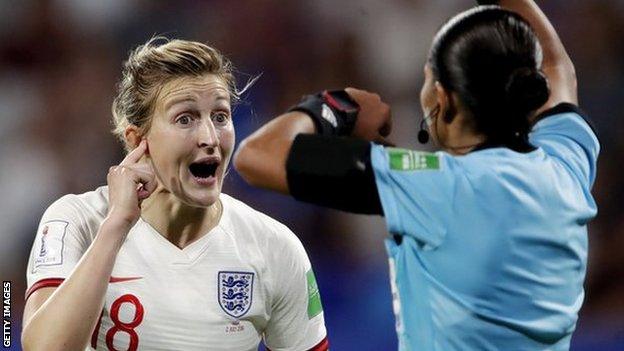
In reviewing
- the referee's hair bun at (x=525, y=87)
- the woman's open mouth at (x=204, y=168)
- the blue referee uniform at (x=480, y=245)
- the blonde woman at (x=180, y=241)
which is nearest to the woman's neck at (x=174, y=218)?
the blonde woman at (x=180, y=241)

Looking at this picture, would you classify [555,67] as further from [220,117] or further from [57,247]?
[57,247]

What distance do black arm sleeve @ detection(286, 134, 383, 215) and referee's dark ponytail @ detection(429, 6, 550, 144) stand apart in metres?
0.24

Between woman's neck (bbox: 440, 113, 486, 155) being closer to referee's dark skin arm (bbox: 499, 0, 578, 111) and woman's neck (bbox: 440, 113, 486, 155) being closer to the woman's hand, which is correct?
referee's dark skin arm (bbox: 499, 0, 578, 111)

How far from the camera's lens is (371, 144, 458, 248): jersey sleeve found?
2.01 meters

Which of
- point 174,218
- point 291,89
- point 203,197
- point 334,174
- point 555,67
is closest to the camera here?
point 334,174

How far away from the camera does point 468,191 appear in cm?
201

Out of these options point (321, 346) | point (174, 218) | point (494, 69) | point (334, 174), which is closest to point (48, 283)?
point (174, 218)

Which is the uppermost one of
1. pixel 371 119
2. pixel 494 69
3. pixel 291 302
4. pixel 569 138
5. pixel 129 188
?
pixel 494 69

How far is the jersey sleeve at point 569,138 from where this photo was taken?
224 centimetres

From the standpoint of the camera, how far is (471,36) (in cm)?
206

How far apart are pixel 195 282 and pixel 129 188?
0.39 m

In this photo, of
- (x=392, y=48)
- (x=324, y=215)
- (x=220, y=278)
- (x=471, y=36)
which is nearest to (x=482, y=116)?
(x=471, y=36)

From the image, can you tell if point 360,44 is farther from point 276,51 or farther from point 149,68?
point 149,68

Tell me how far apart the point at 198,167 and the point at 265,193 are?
1.92 metres
